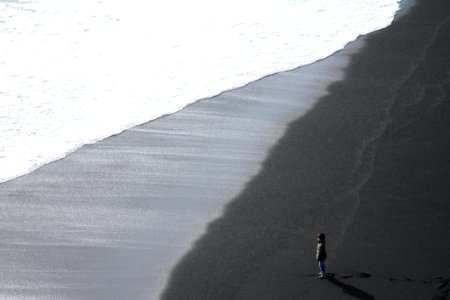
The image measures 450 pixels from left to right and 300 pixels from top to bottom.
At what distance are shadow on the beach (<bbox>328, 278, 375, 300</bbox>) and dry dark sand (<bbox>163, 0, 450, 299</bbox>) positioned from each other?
11mm

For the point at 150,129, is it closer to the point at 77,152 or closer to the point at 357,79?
the point at 77,152

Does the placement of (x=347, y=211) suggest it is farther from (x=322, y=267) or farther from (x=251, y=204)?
(x=322, y=267)

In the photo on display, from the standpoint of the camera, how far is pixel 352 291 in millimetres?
10680

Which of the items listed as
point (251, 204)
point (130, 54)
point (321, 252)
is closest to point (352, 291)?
point (321, 252)

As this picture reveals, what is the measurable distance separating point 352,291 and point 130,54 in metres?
12.4

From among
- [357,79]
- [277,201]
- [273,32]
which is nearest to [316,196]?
[277,201]

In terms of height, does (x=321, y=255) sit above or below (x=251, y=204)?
above

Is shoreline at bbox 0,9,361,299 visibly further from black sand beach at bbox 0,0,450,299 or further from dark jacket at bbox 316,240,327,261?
dark jacket at bbox 316,240,327,261

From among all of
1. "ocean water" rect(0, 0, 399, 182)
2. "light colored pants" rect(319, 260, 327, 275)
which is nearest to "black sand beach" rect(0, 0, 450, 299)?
"light colored pants" rect(319, 260, 327, 275)

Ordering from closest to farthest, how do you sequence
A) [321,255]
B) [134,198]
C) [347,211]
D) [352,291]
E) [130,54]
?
[352,291] → [321,255] → [347,211] → [134,198] → [130,54]

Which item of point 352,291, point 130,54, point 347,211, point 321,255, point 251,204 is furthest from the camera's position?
point 130,54

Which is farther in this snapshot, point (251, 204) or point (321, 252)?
point (251, 204)

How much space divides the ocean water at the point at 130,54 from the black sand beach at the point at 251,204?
914 millimetres

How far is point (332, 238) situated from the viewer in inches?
469
